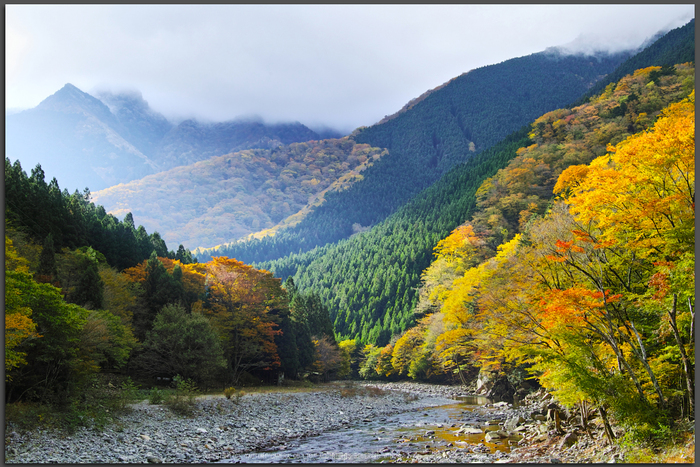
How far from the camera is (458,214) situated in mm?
89062

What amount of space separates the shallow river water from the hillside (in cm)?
3697

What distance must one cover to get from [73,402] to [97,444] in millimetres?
3346

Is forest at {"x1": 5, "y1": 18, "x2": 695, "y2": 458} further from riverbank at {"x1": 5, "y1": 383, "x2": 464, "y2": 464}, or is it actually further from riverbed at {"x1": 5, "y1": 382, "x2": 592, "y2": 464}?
riverbed at {"x1": 5, "y1": 382, "x2": 592, "y2": 464}

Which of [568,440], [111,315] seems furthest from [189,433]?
[568,440]

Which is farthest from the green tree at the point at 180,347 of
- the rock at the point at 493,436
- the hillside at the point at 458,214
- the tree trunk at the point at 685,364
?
the hillside at the point at 458,214

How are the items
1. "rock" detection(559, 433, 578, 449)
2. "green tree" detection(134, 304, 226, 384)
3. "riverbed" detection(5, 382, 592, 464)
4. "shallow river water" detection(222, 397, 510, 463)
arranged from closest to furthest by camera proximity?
"riverbed" detection(5, 382, 592, 464), "rock" detection(559, 433, 578, 449), "shallow river water" detection(222, 397, 510, 463), "green tree" detection(134, 304, 226, 384)

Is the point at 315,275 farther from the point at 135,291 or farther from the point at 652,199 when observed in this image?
the point at 652,199

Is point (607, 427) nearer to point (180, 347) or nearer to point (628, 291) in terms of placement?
point (628, 291)

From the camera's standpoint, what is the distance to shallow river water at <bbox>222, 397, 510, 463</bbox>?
619 inches

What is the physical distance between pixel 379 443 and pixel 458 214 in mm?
75526

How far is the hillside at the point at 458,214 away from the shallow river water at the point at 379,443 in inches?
1455

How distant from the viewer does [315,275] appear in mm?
124438

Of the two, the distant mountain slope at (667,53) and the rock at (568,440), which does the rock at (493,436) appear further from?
the distant mountain slope at (667,53)

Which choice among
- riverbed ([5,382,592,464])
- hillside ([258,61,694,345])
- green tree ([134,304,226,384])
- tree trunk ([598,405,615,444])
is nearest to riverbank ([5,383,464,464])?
riverbed ([5,382,592,464])
